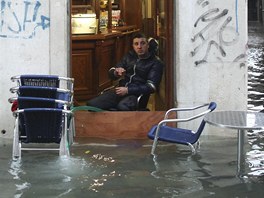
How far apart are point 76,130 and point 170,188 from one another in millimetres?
2666

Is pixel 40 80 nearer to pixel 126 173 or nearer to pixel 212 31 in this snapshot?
pixel 126 173

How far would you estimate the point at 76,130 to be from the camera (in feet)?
29.0

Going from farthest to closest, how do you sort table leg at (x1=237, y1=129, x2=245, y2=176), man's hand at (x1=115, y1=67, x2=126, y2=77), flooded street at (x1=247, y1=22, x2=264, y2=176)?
man's hand at (x1=115, y1=67, x2=126, y2=77), flooded street at (x1=247, y1=22, x2=264, y2=176), table leg at (x1=237, y1=129, x2=245, y2=176)

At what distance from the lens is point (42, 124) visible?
7352 millimetres

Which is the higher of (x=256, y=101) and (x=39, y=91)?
(x=39, y=91)

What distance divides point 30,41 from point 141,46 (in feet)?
4.90

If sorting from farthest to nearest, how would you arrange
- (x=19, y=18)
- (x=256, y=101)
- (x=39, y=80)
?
(x=256, y=101), (x=19, y=18), (x=39, y=80)

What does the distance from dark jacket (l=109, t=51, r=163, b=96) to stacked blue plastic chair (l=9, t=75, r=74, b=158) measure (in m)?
1.44

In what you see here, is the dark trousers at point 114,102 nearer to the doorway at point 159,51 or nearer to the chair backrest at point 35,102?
the doorway at point 159,51

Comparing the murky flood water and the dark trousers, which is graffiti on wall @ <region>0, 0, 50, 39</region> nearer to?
the dark trousers

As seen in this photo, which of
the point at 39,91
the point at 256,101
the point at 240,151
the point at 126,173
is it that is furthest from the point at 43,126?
the point at 256,101

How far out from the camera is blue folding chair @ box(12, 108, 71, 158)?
7.27 meters

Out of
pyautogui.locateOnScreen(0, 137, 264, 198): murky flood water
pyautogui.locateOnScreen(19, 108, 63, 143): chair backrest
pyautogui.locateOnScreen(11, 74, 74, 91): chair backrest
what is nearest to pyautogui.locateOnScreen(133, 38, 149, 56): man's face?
pyautogui.locateOnScreen(0, 137, 264, 198): murky flood water

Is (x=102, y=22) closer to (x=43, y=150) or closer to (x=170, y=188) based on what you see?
(x=43, y=150)
